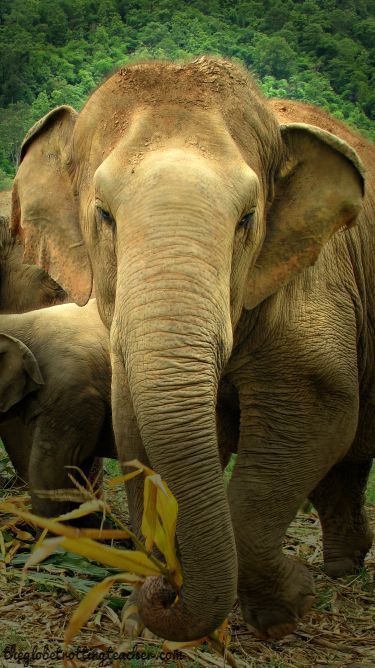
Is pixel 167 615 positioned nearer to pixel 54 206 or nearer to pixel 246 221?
pixel 246 221

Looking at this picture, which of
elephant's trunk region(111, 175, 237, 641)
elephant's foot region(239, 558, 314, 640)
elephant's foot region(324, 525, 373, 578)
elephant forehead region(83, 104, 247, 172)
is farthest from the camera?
elephant's foot region(324, 525, 373, 578)

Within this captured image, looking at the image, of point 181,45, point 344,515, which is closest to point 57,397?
point 344,515

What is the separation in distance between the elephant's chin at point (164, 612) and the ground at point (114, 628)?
11.4 inches

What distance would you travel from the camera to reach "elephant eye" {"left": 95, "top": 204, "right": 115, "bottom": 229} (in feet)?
10.5

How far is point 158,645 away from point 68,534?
132cm

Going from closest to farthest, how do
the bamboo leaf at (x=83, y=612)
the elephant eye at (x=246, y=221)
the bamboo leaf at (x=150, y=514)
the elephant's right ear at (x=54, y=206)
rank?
the bamboo leaf at (x=83, y=612) → the bamboo leaf at (x=150, y=514) → the elephant eye at (x=246, y=221) → the elephant's right ear at (x=54, y=206)

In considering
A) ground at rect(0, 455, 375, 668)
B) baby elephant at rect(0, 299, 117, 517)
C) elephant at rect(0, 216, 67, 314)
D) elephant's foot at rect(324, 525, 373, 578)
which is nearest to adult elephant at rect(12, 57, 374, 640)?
ground at rect(0, 455, 375, 668)

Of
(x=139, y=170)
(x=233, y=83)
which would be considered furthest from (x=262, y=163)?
(x=139, y=170)

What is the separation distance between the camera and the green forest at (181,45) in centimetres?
1923

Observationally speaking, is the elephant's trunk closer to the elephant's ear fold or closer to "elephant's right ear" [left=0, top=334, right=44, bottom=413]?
the elephant's ear fold

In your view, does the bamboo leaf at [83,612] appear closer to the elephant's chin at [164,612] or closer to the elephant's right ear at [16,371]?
the elephant's chin at [164,612]

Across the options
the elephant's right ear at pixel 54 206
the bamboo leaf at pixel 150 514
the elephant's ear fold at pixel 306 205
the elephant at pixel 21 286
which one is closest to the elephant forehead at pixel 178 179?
the elephant's ear fold at pixel 306 205

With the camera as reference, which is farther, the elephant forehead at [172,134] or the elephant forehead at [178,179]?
the elephant forehead at [172,134]

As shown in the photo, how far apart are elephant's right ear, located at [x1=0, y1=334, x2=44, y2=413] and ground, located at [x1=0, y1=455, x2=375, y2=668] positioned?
70cm
